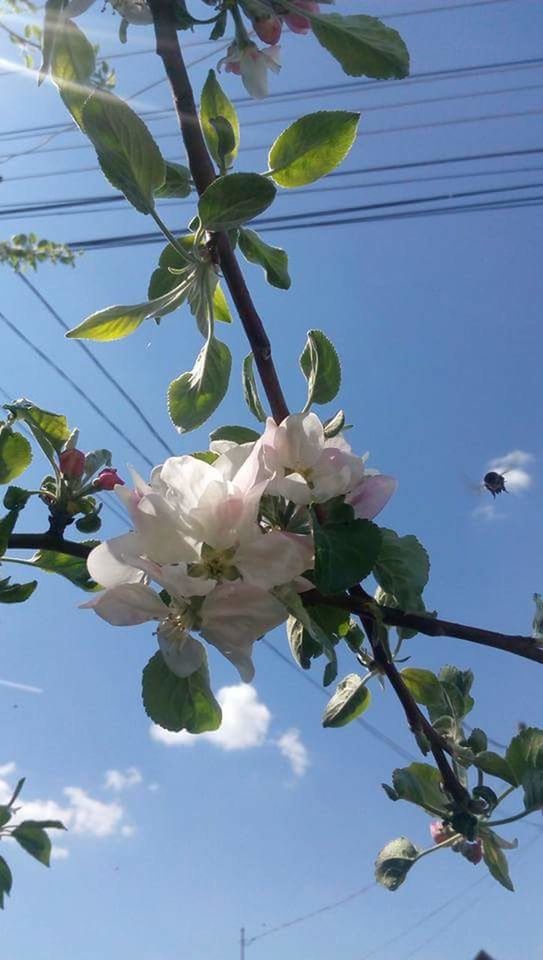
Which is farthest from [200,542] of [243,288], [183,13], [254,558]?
[183,13]

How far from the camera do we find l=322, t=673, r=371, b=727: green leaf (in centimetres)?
71

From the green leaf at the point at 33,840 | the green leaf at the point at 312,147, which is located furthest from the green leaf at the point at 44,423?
the green leaf at the point at 33,840

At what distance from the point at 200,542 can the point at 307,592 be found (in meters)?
0.08

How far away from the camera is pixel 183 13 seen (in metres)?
0.55

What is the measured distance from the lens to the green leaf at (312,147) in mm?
508

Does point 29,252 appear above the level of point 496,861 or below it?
above

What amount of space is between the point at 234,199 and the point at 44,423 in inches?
9.4

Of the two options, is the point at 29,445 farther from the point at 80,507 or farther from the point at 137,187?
the point at 137,187

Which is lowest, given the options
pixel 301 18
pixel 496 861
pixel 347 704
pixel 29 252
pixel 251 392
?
pixel 496 861

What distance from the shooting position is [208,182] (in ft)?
1.69

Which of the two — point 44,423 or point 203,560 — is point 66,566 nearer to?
point 44,423

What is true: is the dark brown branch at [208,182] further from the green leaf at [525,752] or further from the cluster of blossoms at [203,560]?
the green leaf at [525,752]

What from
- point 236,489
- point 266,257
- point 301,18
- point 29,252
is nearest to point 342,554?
point 236,489

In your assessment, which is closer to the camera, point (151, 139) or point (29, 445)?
point (151, 139)
